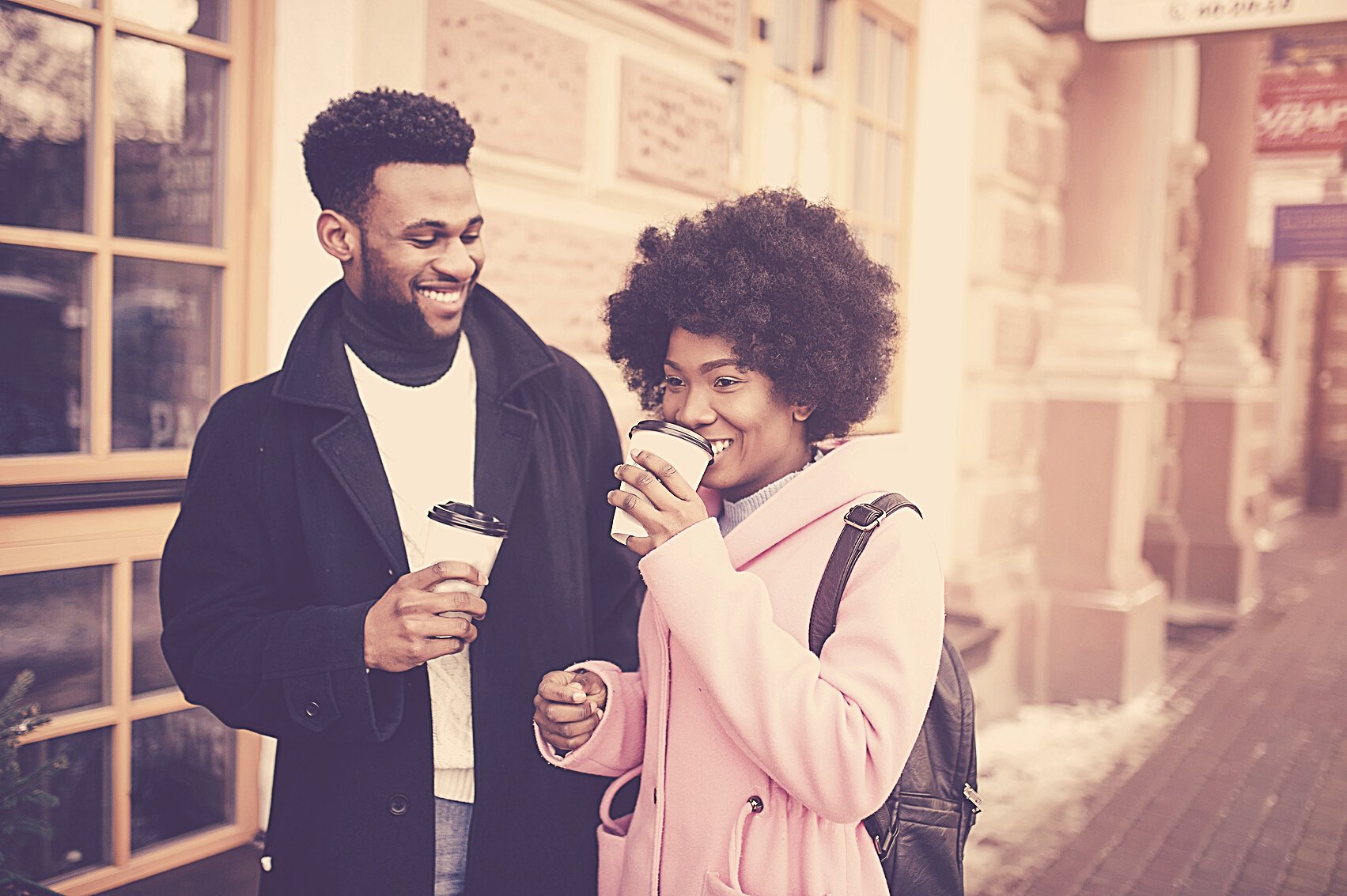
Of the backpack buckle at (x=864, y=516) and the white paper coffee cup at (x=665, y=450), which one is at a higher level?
the white paper coffee cup at (x=665, y=450)

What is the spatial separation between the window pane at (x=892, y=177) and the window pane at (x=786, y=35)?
92 cm

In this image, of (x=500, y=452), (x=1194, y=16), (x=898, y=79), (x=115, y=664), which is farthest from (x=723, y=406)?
(x=898, y=79)

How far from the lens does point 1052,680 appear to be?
5965mm

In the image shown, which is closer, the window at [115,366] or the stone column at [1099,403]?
the window at [115,366]

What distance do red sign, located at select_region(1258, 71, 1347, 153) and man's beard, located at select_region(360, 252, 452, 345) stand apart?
924 centimetres

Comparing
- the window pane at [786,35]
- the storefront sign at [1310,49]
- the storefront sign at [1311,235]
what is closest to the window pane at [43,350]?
the window pane at [786,35]

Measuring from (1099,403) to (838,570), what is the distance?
4903 millimetres

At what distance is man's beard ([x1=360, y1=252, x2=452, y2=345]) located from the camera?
1.70m

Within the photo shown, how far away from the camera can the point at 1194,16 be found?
457cm

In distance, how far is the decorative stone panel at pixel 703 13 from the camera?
337 cm

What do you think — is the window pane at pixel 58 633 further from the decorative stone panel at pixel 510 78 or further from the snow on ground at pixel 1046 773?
the snow on ground at pixel 1046 773

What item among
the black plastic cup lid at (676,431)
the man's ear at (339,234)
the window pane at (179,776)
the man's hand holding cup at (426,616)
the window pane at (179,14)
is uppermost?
the window pane at (179,14)

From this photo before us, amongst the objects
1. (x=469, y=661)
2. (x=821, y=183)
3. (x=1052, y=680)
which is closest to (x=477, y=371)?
(x=469, y=661)

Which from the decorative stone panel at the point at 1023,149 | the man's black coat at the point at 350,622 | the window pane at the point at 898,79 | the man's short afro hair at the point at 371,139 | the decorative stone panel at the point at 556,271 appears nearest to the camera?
the man's black coat at the point at 350,622
